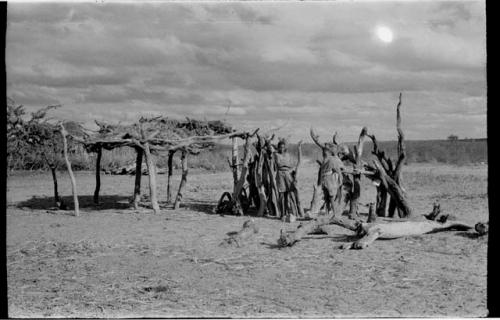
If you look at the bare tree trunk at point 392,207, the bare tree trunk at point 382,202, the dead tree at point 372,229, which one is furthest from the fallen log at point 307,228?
the bare tree trunk at point 382,202

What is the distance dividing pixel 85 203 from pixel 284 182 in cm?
697

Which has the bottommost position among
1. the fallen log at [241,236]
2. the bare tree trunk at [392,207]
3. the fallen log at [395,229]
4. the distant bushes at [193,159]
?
the fallen log at [241,236]

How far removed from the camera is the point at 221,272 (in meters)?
8.21

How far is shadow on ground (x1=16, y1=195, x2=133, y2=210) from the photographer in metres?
15.8

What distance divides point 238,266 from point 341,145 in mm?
5520

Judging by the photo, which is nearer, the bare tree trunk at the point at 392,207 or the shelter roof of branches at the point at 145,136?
the bare tree trunk at the point at 392,207

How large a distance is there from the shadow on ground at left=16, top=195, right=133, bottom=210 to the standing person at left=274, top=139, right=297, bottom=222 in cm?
470

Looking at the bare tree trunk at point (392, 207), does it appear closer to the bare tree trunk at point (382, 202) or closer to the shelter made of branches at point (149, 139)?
the bare tree trunk at point (382, 202)

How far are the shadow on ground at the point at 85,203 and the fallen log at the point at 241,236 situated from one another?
580 centimetres

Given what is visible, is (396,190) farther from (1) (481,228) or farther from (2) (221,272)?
(2) (221,272)

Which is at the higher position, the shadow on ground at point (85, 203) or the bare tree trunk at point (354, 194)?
the bare tree trunk at point (354, 194)

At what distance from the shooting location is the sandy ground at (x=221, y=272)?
6676 millimetres

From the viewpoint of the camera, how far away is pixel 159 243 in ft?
33.9
